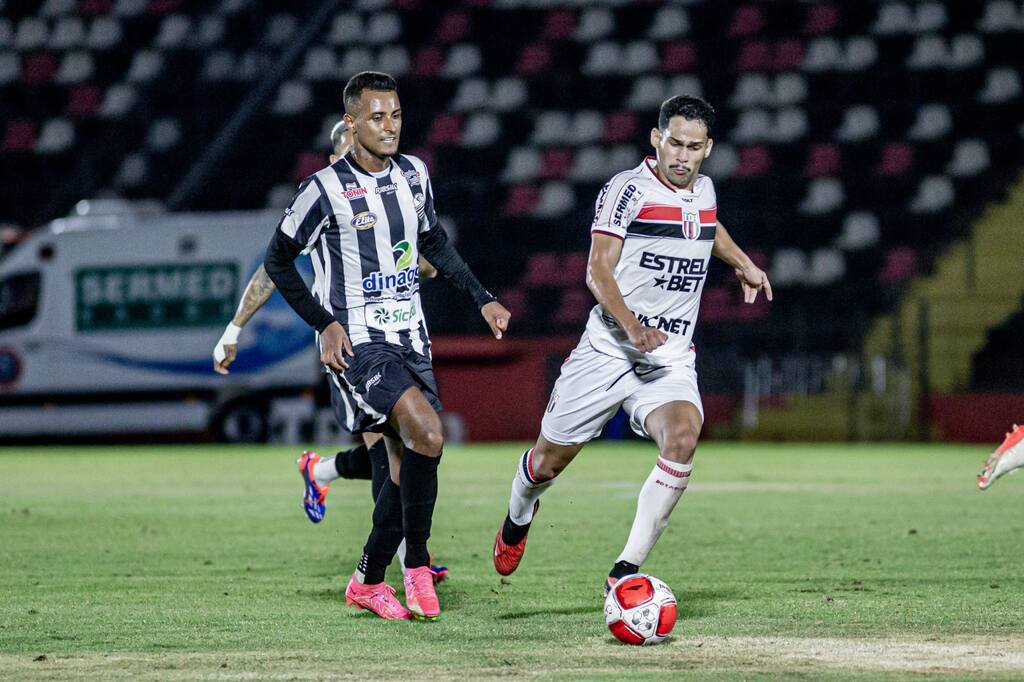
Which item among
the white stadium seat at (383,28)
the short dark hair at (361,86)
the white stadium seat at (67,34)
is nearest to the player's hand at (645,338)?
the short dark hair at (361,86)

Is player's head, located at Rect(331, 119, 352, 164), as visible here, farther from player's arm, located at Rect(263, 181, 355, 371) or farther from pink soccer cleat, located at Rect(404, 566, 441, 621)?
pink soccer cleat, located at Rect(404, 566, 441, 621)

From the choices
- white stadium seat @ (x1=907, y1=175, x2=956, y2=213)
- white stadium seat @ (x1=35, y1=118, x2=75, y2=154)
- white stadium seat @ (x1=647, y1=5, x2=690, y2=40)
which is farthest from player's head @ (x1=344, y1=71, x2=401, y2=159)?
white stadium seat @ (x1=35, y1=118, x2=75, y2=154)

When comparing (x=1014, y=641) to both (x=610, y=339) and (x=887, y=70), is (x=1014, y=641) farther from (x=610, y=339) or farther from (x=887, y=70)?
(x=887, y=70)

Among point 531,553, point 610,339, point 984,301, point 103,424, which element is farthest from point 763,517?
point 103,424

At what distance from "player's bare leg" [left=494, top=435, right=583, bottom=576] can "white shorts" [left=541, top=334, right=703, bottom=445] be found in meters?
0.06

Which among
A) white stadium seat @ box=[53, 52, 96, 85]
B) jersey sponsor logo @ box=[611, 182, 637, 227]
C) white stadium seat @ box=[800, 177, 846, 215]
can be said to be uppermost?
white stadium seat @ box=[53, 52, 96, 85]

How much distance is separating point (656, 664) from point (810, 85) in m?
20.2

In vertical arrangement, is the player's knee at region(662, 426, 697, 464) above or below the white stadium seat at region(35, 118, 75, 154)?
below

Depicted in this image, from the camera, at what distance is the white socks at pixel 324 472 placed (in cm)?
786

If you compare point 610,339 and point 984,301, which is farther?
point 984,301

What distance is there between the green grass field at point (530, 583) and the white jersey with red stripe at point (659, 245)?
44.4 inches

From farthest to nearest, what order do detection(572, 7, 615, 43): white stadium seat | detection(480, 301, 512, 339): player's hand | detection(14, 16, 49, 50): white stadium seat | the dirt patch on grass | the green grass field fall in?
detection(14, 16, 49, 50): white stadium seat
detection(572, 7, 615, 43): white stadium seat
detection(480, 301, 512, 339): player's hand
the green grass field
the dirt patch on grass

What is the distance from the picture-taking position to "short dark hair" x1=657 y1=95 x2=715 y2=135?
604cm

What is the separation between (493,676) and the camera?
4535 millimetres
